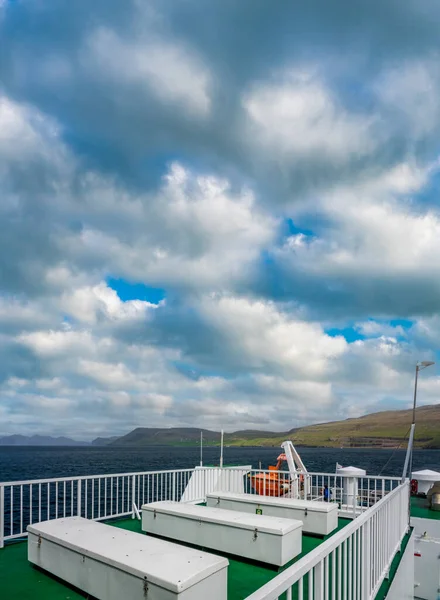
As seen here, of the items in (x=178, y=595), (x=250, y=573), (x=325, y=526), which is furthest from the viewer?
(x=325, y=526)

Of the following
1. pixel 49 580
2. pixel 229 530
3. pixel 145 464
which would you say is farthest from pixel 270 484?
pixel 145 464

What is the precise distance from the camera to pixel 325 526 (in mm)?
7801

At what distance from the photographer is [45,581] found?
5.62 m

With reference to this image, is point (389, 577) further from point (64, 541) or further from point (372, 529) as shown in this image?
point (64, 541)

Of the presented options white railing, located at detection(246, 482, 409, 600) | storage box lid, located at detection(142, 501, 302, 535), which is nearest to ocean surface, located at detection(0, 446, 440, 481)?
white railing, located at detection(246, 482, 409, 600)

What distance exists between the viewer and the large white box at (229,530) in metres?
6.05

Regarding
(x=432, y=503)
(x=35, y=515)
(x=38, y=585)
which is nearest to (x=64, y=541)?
(x=38, y=585)

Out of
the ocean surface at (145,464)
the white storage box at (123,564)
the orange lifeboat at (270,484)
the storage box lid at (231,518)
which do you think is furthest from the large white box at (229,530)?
the ocean surface at (145,464)

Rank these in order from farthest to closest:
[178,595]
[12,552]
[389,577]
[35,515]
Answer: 1. [35,515]
2. [12,552]
3. [389,577]
4. [178,595]

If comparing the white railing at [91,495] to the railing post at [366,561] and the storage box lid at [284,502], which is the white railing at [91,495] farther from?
the railing post at [366,561]

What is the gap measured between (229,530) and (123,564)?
2.35m

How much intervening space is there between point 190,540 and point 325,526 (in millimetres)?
2387

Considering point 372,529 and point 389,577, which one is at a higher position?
point 372,529

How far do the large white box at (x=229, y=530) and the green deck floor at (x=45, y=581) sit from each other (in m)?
0.19
